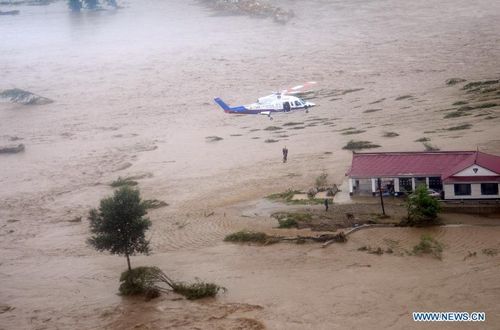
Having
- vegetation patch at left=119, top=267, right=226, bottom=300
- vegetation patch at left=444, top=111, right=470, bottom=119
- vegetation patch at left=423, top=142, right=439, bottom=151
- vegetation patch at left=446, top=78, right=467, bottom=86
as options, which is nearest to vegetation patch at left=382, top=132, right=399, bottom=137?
vegetation patch at left=423, top=142, right=439, bottom=151

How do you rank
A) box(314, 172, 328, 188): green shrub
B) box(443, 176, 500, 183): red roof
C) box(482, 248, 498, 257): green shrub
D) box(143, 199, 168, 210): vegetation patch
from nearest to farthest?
box(482, 248, 498, 257): green shrub
box(443, 176, 500, 183): red roof
box(314, 172, 328, 188): green shrub
box(143, 199, 168, 210): vegetation patch

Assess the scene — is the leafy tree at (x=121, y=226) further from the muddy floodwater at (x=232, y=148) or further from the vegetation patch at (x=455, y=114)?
the vegetation patch at (x=455, y=114)

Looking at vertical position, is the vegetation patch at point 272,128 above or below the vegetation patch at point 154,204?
above

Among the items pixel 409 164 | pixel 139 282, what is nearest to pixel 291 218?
pixel 409 164

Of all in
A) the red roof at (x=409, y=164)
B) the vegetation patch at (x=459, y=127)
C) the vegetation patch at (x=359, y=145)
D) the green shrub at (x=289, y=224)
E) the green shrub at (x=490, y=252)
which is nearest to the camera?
the green shrub at (x=490, y=252)

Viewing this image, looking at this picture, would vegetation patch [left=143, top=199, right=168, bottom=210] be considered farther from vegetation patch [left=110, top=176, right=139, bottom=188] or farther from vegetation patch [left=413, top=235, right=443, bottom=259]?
vegetation patch [left=413, top=235, right=443, bottom=259]

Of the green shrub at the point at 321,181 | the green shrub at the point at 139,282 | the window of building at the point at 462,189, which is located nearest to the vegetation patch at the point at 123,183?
the green shrub at the point at 321,181
